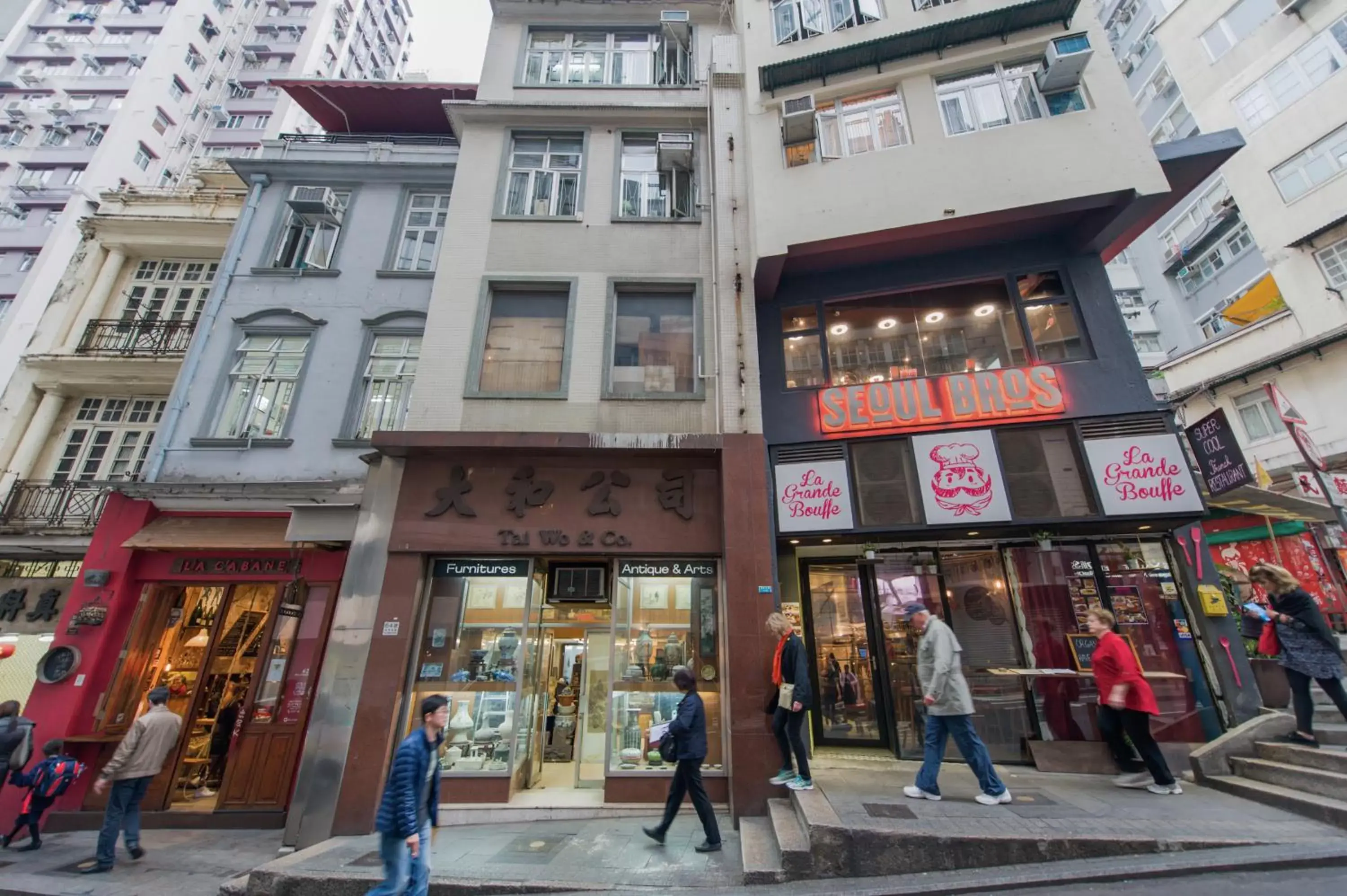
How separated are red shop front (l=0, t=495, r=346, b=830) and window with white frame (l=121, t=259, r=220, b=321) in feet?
20.8

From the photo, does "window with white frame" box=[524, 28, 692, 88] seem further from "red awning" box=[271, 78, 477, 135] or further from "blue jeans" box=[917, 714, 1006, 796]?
"blue jeans" box=[917, 714, 1006, 796]

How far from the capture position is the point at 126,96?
30.8 metres

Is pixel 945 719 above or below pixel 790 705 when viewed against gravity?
below

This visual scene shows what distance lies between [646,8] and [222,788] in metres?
17.5

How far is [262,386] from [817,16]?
1356cm

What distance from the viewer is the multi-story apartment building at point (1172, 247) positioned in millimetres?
21578

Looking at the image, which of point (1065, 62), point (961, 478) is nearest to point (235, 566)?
point (961, 478)

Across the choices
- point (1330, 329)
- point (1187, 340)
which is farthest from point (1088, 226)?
point (1187, 340)

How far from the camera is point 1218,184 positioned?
22.2 meters

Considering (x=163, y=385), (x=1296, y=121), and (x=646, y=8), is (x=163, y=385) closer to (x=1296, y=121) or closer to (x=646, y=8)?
(x=646, y=8)

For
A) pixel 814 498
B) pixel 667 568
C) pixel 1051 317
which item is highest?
pixel 1051 317

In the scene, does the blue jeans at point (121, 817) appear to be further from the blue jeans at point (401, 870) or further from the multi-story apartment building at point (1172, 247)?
the multi-story apartment building at point (1172, 247)

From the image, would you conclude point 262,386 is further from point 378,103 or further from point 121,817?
point 378,103

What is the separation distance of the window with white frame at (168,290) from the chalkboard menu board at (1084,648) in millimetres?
19763
